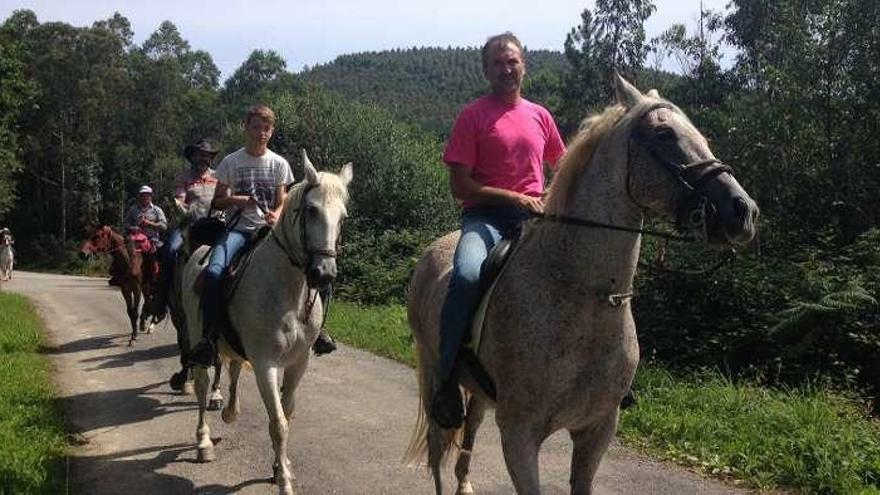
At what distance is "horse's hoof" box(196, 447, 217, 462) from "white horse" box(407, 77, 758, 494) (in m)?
3.32

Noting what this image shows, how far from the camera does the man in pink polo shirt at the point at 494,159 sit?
3881 millimetres

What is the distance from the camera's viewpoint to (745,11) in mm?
28125

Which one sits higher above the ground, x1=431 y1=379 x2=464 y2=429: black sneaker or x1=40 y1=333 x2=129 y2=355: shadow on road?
x1=431 y1=379 x2=464 y2=429: black sneaker

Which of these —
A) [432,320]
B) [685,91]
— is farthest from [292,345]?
[685,91]

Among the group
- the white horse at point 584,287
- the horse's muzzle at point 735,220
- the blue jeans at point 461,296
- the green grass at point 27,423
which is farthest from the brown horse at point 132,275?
the horse's muzzle at point 735,220

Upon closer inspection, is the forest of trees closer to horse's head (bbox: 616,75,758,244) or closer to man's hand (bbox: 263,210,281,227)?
horse's head (bbox: 616,75,758,244)

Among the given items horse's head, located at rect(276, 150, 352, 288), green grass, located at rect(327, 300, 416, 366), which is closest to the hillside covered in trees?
green grass, located at rect(327, 300, 416, 366)

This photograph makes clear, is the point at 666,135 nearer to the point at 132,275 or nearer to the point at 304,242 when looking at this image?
the point at 304,242

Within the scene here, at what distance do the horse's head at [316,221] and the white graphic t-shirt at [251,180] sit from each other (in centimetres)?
108

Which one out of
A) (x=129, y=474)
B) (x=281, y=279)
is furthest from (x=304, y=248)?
(x=129, y=474)

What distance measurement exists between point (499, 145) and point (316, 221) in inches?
62.1

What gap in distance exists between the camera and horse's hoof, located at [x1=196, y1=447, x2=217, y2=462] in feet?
19.1

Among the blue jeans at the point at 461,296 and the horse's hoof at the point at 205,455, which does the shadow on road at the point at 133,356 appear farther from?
the blue jeans at the point at 461,296

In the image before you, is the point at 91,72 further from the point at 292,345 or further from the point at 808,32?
the point at 292,345
